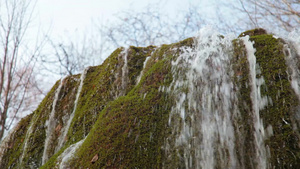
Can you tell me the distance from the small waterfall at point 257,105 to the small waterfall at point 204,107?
0.18 m

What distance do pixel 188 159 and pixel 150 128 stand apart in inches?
19.1

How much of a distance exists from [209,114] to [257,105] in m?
0.43

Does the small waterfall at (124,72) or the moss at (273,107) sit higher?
the small waterfall at (124,72)

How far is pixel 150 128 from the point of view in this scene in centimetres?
229

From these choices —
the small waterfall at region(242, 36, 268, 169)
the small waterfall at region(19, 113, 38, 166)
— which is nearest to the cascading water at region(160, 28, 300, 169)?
the small waterfall at region(242, 36, 268, 169)

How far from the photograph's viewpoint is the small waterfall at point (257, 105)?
73.8 inches

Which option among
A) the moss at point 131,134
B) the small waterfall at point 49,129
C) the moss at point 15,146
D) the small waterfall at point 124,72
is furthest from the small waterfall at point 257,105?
the moss at point 15,146

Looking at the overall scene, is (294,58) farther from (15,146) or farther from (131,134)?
(15,146)

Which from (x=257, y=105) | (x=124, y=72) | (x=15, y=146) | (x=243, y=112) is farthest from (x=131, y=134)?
(x=15, y=146)

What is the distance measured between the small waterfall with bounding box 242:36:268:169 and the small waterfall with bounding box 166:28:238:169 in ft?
0.60

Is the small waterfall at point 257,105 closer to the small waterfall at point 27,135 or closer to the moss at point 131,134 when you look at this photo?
the moss at point 131,134

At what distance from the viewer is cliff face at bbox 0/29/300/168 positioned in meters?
1.94

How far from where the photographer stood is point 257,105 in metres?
2.10

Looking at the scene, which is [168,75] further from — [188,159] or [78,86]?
[78,86]
